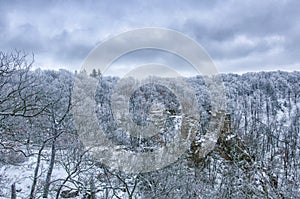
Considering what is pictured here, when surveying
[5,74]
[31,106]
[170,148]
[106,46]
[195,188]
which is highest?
[106,46]

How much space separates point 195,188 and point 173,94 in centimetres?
487

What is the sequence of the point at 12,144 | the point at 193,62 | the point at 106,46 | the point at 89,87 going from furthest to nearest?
the point at 89,87 → the point at 12,144 → the point at 193,62 → the point at 106,46

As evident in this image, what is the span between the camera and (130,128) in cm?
1440

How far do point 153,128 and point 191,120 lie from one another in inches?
77.0

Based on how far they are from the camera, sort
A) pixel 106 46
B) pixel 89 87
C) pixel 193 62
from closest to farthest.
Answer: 1. pixel 106 46
2. pixel 193 62
3. pixel 89 87

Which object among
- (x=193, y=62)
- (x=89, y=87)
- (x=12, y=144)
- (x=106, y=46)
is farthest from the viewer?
(x=89, y=87)

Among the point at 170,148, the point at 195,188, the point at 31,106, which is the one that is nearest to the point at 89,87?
the point at 170,148

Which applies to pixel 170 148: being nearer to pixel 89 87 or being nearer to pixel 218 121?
pixel 218 121

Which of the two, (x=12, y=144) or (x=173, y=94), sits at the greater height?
(x=173, y=94)

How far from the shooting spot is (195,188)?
14.8 metres

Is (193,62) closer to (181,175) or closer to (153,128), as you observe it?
(153,128)

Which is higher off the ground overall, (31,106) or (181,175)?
(31,106)

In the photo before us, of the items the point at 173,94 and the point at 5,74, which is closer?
the point at 5,74

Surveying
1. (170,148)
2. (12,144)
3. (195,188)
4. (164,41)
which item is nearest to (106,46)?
(164,41)
